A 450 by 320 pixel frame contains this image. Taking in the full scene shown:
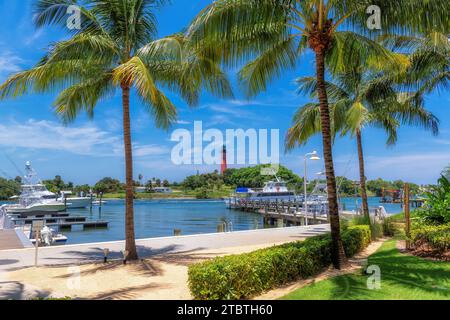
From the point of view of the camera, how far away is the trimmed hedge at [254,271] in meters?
7.02

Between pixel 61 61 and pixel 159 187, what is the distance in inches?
5689

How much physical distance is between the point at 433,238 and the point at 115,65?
10690 millimetres

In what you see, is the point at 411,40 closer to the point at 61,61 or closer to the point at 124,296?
the point at 61,61

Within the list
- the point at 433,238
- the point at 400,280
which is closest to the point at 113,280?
the point at 400,280

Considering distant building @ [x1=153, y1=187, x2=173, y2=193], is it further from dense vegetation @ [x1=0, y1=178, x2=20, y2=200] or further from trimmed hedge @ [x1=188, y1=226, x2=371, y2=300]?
trimmed hedge @ [x1=188, y1=226, x2=371, y2=300]

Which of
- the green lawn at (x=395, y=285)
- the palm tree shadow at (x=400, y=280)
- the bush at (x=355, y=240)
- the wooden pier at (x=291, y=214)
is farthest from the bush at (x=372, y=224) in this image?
the wooden pier at (x=291, y=214)

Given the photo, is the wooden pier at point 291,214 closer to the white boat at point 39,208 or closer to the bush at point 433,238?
the bush at point 433,238

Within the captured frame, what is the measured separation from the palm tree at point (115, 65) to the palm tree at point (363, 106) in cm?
626

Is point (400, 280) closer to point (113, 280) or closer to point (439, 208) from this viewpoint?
point (439, 208)

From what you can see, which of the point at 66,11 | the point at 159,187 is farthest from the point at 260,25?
the point at 159,187

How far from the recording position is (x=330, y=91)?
19.7m

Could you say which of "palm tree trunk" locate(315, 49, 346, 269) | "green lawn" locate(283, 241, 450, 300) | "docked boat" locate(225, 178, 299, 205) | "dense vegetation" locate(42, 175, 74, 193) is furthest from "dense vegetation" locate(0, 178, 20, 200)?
"green lawn" locate(283, 241, 450, 300)

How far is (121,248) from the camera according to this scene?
13984 mm

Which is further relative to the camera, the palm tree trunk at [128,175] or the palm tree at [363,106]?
the palm tree at [363,106]
